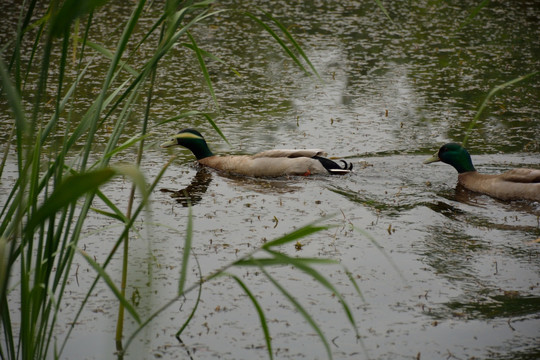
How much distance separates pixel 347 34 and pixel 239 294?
7.47 meters

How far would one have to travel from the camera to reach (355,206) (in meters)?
5.59

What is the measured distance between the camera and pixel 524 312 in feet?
12.7

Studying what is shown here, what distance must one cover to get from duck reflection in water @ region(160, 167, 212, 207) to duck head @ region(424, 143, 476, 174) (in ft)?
6.13

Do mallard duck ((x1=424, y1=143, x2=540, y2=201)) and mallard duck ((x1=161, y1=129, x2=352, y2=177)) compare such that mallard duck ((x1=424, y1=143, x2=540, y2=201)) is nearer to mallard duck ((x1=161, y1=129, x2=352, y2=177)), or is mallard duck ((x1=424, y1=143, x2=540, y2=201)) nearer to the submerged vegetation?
mallard duck ((x1=161, y1=129, x2=352, y2=177))

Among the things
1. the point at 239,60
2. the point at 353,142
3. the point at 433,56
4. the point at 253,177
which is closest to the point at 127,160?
the point at 253,177

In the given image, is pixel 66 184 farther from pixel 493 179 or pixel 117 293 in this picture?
pixel 493 179

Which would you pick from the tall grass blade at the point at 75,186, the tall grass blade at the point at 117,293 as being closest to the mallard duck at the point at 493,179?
the tall grass blade at the point at 117,293

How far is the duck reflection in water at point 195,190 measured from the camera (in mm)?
5797

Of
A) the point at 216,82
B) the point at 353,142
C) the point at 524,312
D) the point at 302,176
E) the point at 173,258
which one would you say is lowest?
the point at 524,312

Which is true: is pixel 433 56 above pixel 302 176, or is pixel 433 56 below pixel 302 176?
above

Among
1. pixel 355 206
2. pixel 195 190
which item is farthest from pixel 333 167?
pixel 195 190

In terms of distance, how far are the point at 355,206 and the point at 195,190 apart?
50.4 inches

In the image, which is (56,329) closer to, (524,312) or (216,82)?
(524,312)

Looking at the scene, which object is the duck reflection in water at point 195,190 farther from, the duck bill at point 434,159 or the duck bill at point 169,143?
the duck bill at point 434,159
